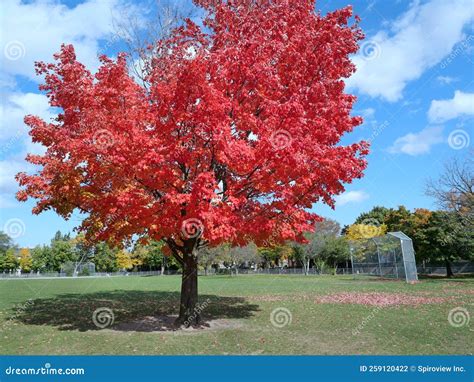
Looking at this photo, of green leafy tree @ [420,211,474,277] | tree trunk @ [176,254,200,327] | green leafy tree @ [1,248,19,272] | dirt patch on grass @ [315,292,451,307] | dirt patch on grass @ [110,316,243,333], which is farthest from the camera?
green leafy tree @ [1,248,19,272]

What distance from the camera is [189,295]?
13.8 meters

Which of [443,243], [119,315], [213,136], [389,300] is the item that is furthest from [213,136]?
[443,243]

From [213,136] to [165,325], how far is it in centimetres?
726

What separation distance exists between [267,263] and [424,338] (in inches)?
3430

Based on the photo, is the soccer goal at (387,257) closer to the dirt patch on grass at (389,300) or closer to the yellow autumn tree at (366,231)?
the dirt patch on grass at (389,300)

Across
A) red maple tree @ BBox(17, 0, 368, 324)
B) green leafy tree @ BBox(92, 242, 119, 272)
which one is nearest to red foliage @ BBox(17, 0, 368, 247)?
red maple tree @ BBox(17, 0, 368, 324)

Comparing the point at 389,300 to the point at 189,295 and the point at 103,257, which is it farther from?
the point at 103,257

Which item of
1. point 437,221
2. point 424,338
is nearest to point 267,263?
point 437,221

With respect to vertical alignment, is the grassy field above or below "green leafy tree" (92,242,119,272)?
below

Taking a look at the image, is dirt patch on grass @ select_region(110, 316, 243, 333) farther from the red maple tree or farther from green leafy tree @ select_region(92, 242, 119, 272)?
green leafy tree @ select_region(92, 242, 119, 272)

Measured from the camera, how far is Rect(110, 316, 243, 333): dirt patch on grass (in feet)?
42.0

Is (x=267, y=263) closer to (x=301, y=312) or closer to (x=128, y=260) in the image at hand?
(x=128, y=260)

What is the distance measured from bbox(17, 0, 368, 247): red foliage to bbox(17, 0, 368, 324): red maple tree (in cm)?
4

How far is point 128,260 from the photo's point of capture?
97438 mm
